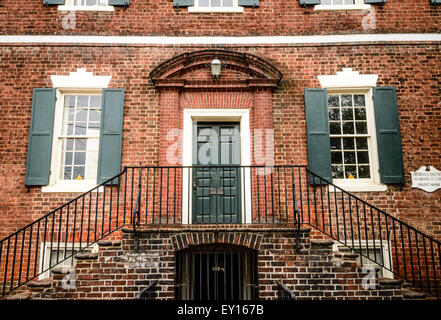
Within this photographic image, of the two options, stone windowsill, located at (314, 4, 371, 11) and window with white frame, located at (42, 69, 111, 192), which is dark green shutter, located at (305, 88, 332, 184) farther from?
window with white frame, located at (42, 69, 111, 192)

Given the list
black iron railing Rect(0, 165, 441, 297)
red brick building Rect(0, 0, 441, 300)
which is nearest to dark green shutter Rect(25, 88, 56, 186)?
red brick building Rect(0, 0, 441, 300)

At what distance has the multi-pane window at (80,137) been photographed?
694cm

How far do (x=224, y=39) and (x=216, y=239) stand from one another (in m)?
4.17

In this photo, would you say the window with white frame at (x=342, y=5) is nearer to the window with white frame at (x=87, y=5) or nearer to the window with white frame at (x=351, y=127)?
the window with white frame at (x=351, y=127)

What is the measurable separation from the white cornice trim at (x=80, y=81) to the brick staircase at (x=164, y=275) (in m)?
3.35

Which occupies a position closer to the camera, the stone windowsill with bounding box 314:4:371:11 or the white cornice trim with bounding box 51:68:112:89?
the white cornice trim with bounding box 51:68:112:89

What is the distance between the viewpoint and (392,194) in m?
6.65

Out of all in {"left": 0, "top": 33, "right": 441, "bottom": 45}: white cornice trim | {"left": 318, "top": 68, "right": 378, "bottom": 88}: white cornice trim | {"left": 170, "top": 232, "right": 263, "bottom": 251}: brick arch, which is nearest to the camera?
{"left": 170, "top": 232, "right": 263, "bottom": 251}: brick arch

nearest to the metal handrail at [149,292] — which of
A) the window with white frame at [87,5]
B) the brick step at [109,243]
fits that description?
the brick step at [109,243]

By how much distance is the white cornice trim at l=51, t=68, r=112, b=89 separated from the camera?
276 inches

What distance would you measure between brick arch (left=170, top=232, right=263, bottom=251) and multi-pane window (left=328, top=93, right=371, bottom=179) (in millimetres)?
2587

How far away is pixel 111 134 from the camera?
682 cm

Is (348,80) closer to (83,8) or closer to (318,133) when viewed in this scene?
(318,133)

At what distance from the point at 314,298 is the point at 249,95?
394cm
